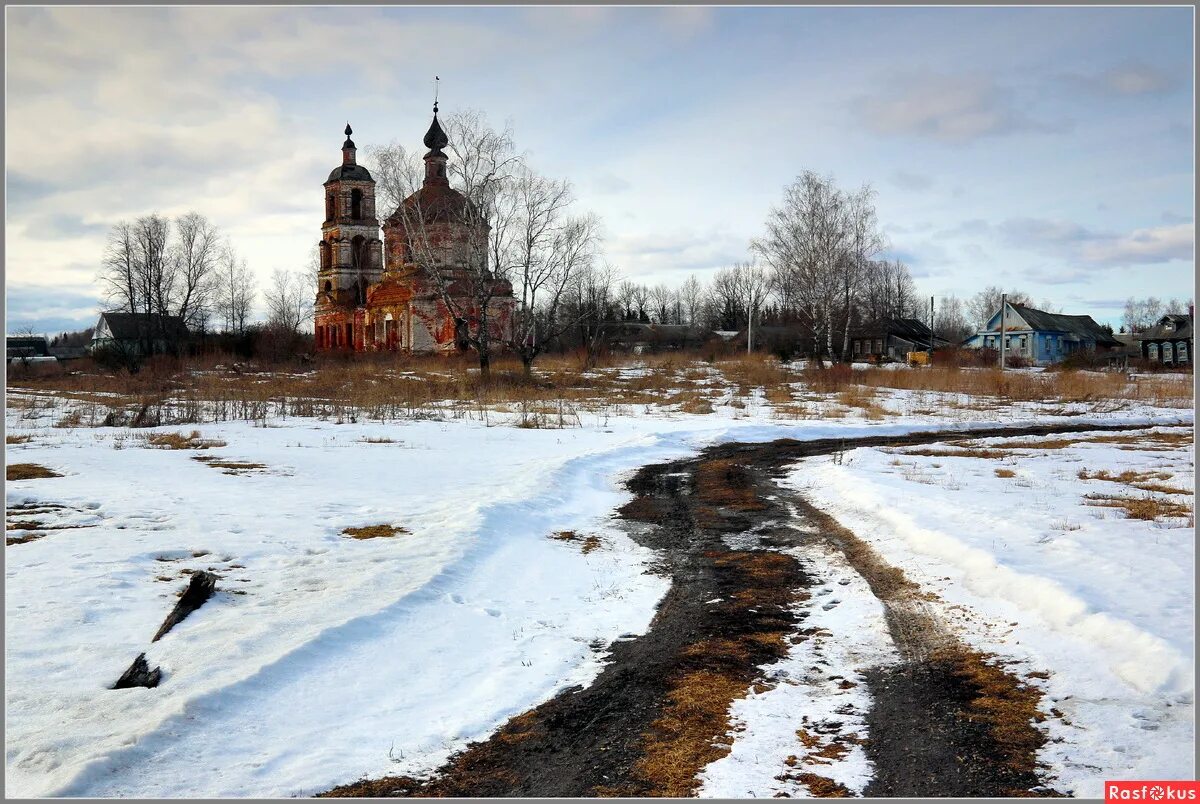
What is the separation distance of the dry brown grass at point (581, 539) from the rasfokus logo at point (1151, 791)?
207 inches

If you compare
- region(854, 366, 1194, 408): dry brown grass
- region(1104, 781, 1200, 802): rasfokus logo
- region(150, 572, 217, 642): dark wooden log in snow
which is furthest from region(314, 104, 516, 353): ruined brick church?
region(1104, 781, 1200, 802): rasfokus logo

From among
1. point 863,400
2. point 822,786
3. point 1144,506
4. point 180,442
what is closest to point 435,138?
point 863,400

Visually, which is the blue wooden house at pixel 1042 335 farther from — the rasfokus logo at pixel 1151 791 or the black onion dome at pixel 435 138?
the rasfokus logo at pixel 1151 791

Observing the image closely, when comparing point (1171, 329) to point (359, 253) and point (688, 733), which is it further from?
point (688, 733)

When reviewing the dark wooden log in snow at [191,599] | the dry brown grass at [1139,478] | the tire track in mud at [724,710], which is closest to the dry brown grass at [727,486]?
the tire track in mud at [724,710]

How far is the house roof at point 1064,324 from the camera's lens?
6531 cm

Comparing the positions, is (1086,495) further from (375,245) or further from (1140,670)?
(375,245)

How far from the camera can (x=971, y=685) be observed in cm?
483

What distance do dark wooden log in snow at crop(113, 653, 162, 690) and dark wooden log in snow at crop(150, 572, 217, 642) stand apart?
52 centimetres

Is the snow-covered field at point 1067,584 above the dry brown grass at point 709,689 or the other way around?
above

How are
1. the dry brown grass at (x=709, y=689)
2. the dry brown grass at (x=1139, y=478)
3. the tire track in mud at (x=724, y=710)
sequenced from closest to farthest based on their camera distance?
1. the tire track in mud at (x=724, y=710)
2. the dry brown grass at (x=709, y=689)
3. the dry brown grass at (x=1139, y=478)

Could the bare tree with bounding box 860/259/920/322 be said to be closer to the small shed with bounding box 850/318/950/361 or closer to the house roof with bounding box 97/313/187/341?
the small shed with bounding box 850/318/950/361

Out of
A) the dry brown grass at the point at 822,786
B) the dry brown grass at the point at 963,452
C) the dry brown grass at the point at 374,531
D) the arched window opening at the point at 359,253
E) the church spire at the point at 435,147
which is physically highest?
the church spire at the point at 435,147

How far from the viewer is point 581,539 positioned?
883 centimetres
